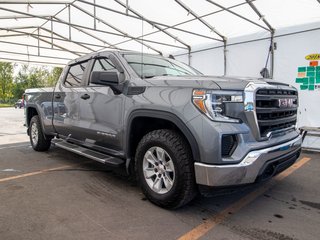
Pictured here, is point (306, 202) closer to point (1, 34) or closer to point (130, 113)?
point (130, 113)

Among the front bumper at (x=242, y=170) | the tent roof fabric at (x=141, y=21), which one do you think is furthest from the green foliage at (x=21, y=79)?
the front bumper at (x=242, y=170)

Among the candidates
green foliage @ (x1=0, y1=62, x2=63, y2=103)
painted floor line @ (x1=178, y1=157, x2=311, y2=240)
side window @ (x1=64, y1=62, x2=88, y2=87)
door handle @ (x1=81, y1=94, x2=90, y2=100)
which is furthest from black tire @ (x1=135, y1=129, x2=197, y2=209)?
green foliage @ (x1=0, y1=62, x2=63, y2=103)

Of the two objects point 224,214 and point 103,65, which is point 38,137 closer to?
point 103,65

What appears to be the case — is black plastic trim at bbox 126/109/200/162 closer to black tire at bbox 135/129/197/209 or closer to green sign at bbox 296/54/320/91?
black tire at bbox 135/129/197/209

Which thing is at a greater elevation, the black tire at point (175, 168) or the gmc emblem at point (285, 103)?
the gmc emblem at point (285, 103)

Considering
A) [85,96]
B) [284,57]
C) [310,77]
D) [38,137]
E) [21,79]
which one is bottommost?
[38,137]

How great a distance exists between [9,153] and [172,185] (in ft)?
15.6

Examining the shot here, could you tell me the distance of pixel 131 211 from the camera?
3078mm

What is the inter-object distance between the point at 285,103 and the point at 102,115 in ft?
7.84

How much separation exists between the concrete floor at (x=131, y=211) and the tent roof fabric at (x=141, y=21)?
16.2 ft

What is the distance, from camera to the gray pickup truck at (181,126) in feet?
8.63

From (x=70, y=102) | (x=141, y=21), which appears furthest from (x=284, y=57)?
(x=70, y=102)

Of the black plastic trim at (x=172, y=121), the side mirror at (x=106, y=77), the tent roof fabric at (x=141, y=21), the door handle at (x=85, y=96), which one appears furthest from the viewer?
the tent roof fabric at (x=141, y=21)

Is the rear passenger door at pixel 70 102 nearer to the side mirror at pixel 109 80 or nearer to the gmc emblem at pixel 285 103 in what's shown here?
the side mirror at pixel 109 80
